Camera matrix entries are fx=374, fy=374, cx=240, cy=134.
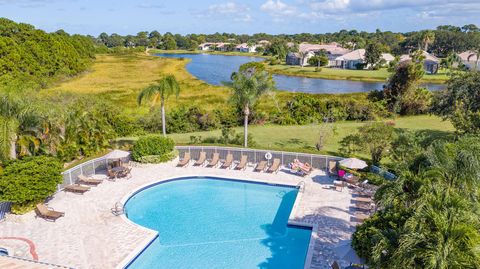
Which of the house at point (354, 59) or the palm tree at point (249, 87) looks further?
the house at point (354, 59)

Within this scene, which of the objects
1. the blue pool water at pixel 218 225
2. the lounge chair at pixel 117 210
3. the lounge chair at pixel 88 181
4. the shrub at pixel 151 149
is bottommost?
the blue pool water at pixel 218 225

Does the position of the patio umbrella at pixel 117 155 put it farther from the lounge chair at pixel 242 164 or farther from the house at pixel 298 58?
the house at pixel 298 58

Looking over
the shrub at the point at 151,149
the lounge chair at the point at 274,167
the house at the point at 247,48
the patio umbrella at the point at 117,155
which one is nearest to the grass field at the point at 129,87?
the shrub at the point at 151,149

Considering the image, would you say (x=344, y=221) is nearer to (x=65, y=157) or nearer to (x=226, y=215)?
(x=226, y=215)

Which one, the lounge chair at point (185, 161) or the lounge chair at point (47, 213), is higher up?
the lounge chair at point (185, 161)

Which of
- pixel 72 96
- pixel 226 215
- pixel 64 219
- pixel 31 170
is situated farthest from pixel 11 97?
pixel 72 96

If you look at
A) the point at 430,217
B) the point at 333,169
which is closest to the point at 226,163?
the point at 333,169

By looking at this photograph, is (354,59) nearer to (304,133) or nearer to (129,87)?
(129,87)

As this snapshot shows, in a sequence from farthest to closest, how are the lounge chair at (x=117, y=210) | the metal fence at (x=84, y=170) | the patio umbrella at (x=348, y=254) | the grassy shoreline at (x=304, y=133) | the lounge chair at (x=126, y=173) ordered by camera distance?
1. the grassy shoreline at (x=304, y=133)
2. the lounge chair at (x=126, y=173)
3. the metal fence at (x=84, y=170)
4. the lounge chair at (x=117, y=210)
5. the patio umbrella at (x=348, y=254)
